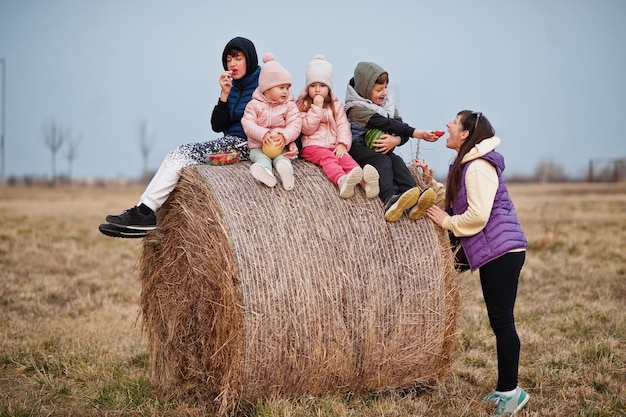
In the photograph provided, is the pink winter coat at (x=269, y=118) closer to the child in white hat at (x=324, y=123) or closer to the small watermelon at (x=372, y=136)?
the child in white hat at (x=324, y=123)

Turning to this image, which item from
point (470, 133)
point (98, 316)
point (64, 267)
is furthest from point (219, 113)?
point (64, 267)

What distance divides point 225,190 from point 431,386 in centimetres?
224

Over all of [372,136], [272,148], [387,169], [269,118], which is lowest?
[387,169]

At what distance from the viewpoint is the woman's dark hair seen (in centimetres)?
550

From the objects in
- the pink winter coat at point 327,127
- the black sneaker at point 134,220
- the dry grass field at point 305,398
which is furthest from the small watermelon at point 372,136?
the black sneaker at point 134,220

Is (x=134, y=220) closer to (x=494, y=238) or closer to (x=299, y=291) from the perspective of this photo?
(x=299, y=291)

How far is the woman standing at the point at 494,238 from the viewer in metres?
5.34

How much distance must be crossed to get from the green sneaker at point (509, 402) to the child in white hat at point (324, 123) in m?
1.99

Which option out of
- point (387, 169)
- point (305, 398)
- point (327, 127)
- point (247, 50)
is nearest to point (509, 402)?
point (305, 398)

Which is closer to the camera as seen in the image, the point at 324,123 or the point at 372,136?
the point at 324,123

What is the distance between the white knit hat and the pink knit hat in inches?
8.7

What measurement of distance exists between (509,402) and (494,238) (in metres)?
1.21

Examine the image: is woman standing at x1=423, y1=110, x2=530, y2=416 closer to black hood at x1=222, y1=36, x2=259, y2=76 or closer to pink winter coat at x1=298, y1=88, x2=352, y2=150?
pink winter coat at x1=298, y1=88, x2=352, y2=150

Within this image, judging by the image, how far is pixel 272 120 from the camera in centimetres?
564
